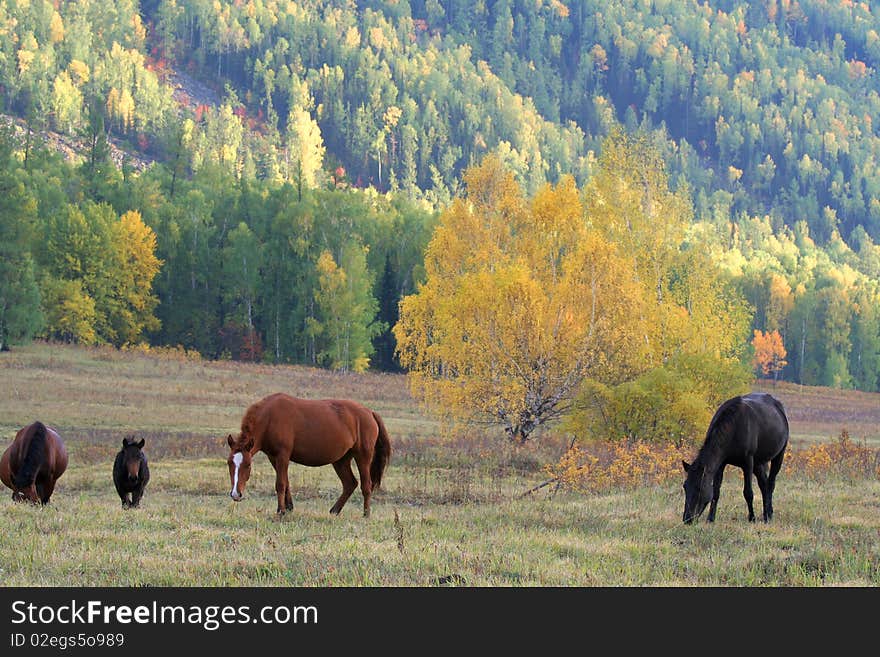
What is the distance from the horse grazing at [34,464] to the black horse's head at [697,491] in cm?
980

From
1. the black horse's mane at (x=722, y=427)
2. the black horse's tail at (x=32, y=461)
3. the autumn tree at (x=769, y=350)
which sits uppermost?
the black horse's mane at (x=722, y=427)

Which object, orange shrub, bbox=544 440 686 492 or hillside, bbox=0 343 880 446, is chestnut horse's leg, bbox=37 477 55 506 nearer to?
orange shrub, bbox=544 440 686 492

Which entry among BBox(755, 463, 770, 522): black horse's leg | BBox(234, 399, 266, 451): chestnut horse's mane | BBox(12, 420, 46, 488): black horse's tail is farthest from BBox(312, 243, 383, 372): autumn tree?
BBox(755, 463, 770, 522): black horse's leg

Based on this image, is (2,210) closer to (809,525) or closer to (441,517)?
(441,517)

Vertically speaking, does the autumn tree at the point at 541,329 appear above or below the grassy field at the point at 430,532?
above

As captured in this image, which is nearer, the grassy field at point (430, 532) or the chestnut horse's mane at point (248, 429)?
the grassy field at point (430, 532)

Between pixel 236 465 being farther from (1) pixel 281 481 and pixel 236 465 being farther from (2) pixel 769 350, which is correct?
(2) pixel 769 350

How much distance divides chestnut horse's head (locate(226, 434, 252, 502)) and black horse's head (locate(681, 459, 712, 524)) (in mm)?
6063

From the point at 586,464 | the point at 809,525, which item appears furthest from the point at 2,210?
the point at 809,525

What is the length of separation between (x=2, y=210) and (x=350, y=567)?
54874 mm

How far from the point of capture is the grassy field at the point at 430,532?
9.80 metres

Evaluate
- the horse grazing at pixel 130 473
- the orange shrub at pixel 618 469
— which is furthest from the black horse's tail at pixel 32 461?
Result: the orange shrub at pixel 618 469

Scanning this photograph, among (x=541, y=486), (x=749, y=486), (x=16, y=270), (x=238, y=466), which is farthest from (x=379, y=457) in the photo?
(x=16, y=270)

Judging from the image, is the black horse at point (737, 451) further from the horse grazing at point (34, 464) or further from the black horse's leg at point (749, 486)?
the horse grazing at point (34, 464)
